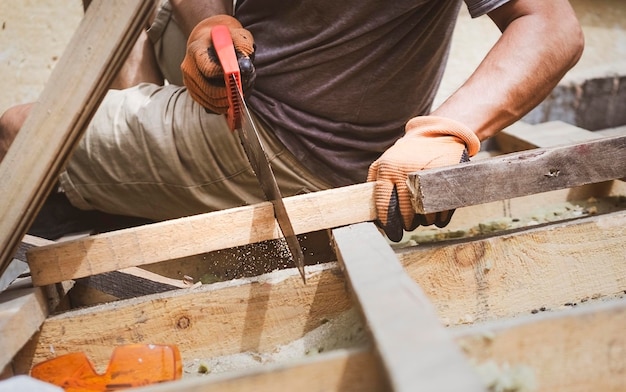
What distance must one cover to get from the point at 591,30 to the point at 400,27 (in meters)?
4.52

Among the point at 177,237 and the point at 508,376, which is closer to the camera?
the point at 508,376

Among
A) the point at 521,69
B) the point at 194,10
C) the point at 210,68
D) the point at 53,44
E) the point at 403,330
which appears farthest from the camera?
the point at 53,44

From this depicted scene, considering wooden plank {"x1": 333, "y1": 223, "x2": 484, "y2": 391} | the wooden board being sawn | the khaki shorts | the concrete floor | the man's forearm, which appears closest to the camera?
wooden plank {"x1": 333, "y1": 223, "x2": 484, "y2": 391}

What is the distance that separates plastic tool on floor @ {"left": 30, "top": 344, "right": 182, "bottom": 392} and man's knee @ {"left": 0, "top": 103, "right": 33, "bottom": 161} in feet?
4.27

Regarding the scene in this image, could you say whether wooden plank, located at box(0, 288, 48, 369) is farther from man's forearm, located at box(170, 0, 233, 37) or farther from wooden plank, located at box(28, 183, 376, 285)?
man's forearm, located at box(170, 0, 233, 37)

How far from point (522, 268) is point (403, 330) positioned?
0.75 meters

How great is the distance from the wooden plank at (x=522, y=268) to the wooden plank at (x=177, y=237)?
202 mm

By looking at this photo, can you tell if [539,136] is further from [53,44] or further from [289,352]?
[53,44]

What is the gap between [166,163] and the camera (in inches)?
88.3

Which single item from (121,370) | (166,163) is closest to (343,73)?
(166,163)

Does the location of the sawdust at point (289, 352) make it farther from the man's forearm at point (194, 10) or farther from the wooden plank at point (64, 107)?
the man's forearm at point (194, 10)

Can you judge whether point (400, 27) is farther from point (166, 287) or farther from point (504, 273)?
point (166, 287)

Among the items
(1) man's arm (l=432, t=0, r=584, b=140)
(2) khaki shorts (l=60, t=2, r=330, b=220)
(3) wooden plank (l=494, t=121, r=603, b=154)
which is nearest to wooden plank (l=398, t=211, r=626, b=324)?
(1) man's arm (l=432, t=0, r=584, b=140)

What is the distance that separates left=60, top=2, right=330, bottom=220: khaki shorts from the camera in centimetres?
221
